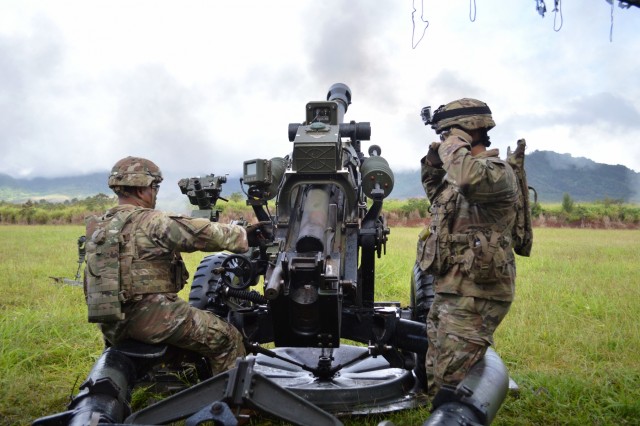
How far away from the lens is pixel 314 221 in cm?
441

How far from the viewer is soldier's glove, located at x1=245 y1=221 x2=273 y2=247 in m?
4.95

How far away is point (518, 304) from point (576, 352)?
79.7 inches

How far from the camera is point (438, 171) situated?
4137 millimetres

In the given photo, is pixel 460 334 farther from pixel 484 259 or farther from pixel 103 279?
pixel 103 279

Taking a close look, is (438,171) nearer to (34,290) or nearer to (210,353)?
(210,353)

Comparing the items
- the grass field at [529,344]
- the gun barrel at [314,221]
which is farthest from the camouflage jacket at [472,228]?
the grass field at [529,344]

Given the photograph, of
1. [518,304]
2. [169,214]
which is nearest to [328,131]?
[169,214]

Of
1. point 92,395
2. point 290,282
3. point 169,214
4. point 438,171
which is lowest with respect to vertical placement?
point 92,395

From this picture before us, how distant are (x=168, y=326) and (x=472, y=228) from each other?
201 centimetres

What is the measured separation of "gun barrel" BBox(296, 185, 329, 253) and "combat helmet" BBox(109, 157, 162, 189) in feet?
3.55

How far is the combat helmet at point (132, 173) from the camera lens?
419cm

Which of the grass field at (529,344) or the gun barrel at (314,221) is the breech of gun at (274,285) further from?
the grass field at (529,344)

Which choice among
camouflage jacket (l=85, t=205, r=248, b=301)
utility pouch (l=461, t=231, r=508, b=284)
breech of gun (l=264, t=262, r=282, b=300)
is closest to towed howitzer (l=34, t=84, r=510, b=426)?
breech of gun (l=264, t=262, r=282, b=300)

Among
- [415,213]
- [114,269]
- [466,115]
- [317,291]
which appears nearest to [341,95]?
[466,115]
